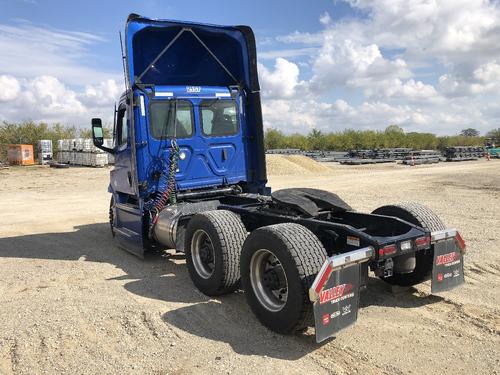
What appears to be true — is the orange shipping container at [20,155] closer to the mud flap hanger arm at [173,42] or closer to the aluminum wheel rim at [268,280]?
the mud flap hanger arm at [173,42]

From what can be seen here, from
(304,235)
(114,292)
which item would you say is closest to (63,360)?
(114,292)

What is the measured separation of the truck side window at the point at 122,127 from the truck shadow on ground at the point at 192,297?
6.39ft

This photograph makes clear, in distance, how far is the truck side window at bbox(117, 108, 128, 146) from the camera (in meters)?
7.67

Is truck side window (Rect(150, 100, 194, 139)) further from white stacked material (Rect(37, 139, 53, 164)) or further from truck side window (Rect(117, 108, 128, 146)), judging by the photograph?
white stacked material (Rect(37, 139, 53, 164))

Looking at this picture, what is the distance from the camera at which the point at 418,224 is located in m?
4.95

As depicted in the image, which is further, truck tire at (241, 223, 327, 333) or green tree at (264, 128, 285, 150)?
green tree at (264, 128, 285, 150)

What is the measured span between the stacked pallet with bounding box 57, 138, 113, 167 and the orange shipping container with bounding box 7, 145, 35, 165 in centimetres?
228

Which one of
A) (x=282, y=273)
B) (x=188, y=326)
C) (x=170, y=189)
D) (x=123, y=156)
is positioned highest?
(x=123, y=156)

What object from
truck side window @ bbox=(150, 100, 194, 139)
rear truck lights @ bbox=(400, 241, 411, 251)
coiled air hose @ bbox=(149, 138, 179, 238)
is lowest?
rear truck lights @ bbox=(400, 241, 411, 251)

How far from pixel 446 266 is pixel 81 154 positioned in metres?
35.3

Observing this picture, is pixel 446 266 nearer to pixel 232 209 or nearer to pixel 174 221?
pixel 232 209

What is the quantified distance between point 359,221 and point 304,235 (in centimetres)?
143

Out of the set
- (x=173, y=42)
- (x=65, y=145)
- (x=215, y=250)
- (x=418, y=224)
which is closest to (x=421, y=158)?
(x=65, y=145)

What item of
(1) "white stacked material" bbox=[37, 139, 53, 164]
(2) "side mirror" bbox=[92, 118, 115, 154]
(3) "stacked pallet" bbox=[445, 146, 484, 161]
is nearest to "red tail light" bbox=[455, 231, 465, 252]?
(2) "side mirror" bbox=[92, 118, 115, 154]
